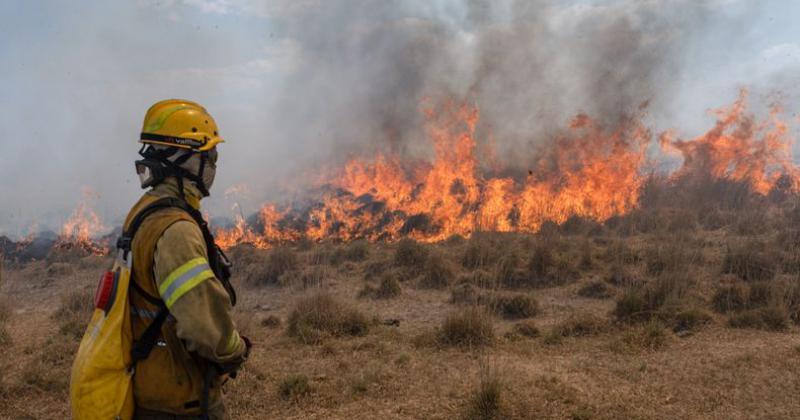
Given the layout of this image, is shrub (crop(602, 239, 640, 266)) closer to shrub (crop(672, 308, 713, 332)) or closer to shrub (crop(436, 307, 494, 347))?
shrub (crop(672, 308, 713, 332))

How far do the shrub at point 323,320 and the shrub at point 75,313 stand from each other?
3194 mm

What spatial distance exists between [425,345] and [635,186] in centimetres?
1554

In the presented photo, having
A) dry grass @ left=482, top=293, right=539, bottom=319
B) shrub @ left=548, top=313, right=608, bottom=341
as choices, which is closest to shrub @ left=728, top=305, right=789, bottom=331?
shrub @ left=548, top=313, right=608, bottom=341

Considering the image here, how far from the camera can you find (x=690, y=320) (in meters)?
7.14

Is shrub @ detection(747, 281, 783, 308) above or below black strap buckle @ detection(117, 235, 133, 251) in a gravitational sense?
below

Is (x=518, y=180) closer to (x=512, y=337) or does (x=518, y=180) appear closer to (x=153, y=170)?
(x=512, y=337)

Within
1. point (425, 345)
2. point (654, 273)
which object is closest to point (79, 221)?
point (425, 345)

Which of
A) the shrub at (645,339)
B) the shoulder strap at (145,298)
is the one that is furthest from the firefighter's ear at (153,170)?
the shrub at (645,339)

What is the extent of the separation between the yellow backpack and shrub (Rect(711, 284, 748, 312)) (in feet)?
26.5

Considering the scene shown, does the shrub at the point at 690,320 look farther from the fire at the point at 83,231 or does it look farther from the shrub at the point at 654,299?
the fire at the point at 83,231

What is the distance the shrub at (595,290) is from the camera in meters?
9.24

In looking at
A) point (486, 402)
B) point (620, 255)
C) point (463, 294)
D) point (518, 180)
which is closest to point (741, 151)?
point (518, 180)

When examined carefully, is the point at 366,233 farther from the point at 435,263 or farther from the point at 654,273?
the point at 654,273

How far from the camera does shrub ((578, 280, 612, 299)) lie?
9242 millimetres
